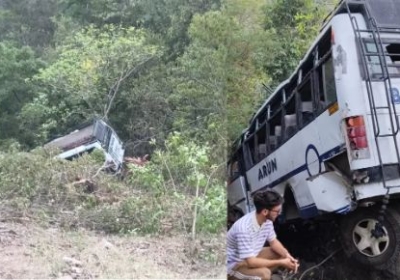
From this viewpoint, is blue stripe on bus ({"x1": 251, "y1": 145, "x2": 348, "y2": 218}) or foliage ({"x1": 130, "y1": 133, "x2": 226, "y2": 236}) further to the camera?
blue stripe on bus ({"x1": 251, "y1": 145, "x2": 348, "y2": 218})

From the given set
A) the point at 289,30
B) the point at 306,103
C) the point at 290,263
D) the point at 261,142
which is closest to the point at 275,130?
the point at 261,142

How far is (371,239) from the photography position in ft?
8.27

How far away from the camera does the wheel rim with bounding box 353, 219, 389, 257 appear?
2.46 meters

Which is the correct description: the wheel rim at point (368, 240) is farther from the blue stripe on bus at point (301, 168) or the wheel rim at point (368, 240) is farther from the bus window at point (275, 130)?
the bus window at point (275, 130)

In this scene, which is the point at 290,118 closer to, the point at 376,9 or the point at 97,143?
the point at 376,9

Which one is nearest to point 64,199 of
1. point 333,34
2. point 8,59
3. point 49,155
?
point 49,155

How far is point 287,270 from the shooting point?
2248 millimetres

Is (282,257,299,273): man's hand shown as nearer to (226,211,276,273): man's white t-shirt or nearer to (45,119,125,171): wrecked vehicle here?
(226,211,276,273): man's white t-shirt

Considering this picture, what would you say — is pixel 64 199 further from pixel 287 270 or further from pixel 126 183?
pixel 287 270

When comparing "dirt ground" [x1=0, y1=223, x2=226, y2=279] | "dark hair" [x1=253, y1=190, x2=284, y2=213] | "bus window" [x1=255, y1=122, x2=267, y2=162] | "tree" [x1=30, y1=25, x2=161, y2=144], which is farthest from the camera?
"bus window" [x1=255, y1=122, x2=267, y2=162]

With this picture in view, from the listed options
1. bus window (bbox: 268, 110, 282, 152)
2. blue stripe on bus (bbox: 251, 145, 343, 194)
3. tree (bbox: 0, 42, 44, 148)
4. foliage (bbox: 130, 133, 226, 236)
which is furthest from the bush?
bus window (bbox: 268, 110, 282, 152)

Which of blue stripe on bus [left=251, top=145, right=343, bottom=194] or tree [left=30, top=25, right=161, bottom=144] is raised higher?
tree [left=30, top=25, right=161, bottom=144]

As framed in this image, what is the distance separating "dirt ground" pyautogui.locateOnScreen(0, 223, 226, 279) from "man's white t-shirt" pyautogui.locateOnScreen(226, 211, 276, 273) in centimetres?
12

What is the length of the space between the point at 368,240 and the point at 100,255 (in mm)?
1274
